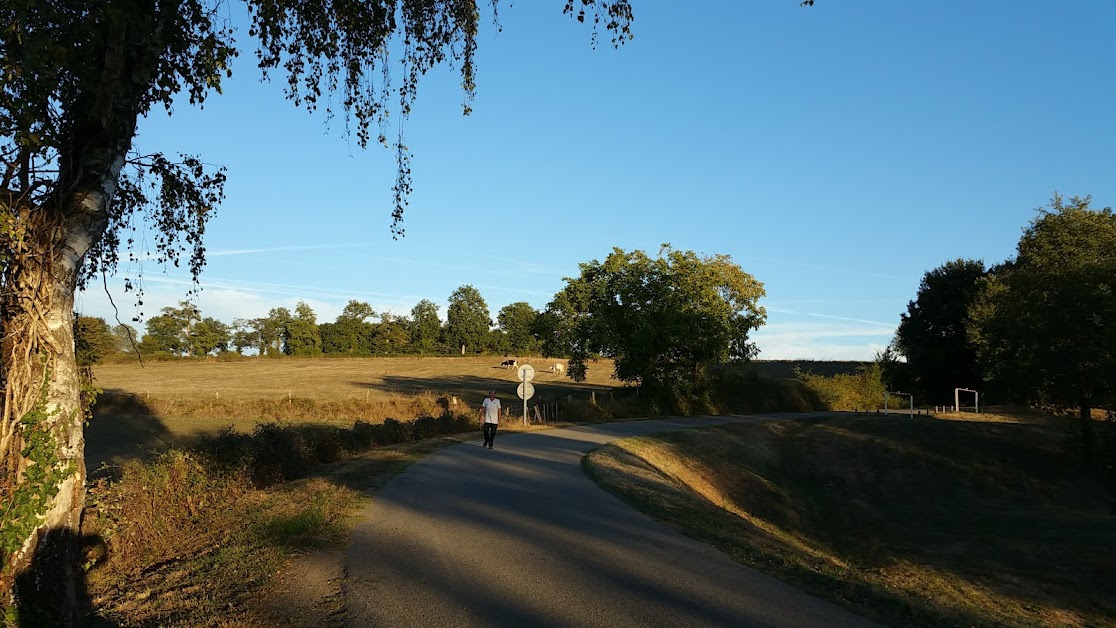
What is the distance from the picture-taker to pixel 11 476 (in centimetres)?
568

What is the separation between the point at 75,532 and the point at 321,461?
11.0 metres

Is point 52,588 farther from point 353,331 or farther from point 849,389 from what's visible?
point 353,331

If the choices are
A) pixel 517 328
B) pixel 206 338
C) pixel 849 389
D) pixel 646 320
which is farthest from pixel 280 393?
pixel 517 328

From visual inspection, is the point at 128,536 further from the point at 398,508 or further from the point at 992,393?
the point at 992,393

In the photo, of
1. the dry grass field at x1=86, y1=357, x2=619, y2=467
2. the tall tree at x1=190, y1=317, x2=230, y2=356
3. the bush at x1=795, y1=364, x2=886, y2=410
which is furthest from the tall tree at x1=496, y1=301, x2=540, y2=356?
the bush at x1=795, y1=364, x2=886, y2=410

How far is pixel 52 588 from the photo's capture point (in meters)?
5.84

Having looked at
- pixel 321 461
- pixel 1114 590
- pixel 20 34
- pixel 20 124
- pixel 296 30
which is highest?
pixel 296 30

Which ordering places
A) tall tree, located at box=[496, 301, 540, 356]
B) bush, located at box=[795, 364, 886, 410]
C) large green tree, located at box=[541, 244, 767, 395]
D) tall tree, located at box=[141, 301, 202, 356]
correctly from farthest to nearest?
tall tree, located at box=[496, 301, 540, 356]
tall tree, located at box=[141, 301, 202, 356]
bush, located at box=[795, 364, 886, 410]
large green tree, located at box=[541, 244, 767, 395]

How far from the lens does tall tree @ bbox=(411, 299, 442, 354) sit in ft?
418

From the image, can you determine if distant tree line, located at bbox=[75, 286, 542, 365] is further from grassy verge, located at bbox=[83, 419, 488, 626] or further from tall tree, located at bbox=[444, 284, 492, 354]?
grassy verge, located at bbox=[83, 419, 488, 626]

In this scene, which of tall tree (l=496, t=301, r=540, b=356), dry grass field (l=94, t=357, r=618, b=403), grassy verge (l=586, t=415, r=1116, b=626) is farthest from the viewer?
tall tree (l=496, t=301, r=540, b=356)

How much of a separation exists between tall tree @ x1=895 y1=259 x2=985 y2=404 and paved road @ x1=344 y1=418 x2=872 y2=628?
5505 centimetres

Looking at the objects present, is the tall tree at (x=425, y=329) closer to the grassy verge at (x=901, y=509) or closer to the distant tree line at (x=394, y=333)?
the distant tree line at (x=394, y=333)

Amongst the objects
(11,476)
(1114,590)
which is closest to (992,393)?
(1114,590)
